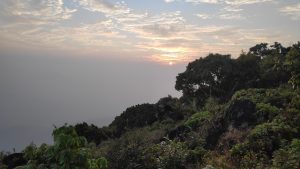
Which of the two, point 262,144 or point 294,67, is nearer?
point 262,144

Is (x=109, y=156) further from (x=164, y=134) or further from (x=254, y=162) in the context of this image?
(x=164, y=134)

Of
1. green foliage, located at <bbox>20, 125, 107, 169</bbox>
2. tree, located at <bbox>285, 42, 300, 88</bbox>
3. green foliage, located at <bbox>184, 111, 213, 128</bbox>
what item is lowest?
green foliage, located at <bbox>184, 111, 213, 128</bbox>

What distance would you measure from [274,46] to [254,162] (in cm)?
3590

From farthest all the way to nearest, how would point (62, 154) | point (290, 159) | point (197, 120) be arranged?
1. point (197, 120)
2. point (290, 159)
3. point (62, 154)

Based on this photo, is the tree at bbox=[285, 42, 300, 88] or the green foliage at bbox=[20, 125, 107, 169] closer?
the green foliage at bbox=[20, 125, 107, 169]

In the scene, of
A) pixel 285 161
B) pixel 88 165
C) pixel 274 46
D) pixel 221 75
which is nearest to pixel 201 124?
pixel 285 161

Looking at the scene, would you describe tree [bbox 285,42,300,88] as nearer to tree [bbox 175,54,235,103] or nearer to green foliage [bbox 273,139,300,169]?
green foliage [bbox 273,139,300,169]

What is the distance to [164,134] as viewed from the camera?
24.5 meters

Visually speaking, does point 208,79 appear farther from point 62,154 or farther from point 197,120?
point 62,154

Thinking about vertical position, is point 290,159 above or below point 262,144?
above

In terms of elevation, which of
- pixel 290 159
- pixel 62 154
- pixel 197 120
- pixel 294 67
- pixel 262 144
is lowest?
pixel 197 120

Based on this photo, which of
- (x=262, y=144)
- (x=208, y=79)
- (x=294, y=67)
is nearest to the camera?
(x=262, y=144)

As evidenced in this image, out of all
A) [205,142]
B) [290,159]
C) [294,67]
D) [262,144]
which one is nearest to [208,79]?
[294,67]

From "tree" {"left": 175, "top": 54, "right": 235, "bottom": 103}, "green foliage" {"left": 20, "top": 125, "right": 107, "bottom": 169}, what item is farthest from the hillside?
"tree" {"left": 175, "top": 54, "right": 235, "bottom": 103}
